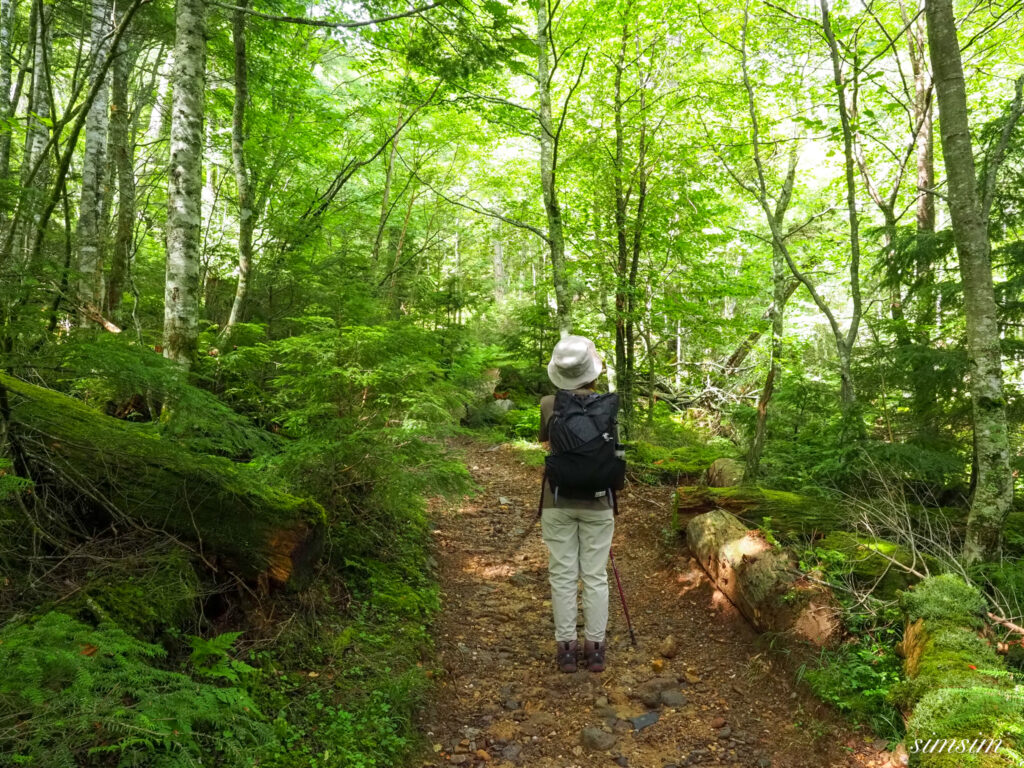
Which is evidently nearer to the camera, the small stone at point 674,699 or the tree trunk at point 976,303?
the small stone at point 674,699

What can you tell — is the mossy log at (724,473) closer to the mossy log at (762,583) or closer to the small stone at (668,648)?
the mossy log at (762,583)

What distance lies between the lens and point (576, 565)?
4.38 metres

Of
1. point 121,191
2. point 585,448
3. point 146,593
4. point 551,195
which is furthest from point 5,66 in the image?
point 585,448

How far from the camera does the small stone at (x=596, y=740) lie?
3.42 meters

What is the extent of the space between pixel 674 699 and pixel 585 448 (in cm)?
187

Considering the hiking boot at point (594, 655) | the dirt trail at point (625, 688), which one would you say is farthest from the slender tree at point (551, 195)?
the hiking boot at point (594, 655)

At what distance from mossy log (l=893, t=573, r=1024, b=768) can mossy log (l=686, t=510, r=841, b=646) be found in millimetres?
532

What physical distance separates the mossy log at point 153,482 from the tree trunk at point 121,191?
5.00 m

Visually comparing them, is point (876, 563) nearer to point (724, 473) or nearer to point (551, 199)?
point (724, 473)

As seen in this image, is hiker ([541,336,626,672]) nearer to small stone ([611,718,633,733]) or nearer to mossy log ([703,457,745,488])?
small stone ([611,718,633,733])

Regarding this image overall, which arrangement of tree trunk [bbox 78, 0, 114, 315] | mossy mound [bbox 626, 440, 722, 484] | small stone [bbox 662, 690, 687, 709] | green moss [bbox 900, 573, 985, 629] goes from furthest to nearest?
mossy mound [bbox 626, 440, 722, 484] < tree trunk [bbox 78, 0, 114, 315] < small stone [bbox 662, 690, 687, 709] < green moss [bbox 900, 573, 985, 629]

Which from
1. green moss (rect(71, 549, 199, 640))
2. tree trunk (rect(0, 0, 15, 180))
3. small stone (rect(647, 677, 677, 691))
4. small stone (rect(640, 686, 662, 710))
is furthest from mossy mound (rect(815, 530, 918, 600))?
tree trunk (rect(0, 0, 15, 180))

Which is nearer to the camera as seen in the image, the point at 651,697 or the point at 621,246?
the point at 651,697

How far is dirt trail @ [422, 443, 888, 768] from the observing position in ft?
11.0
